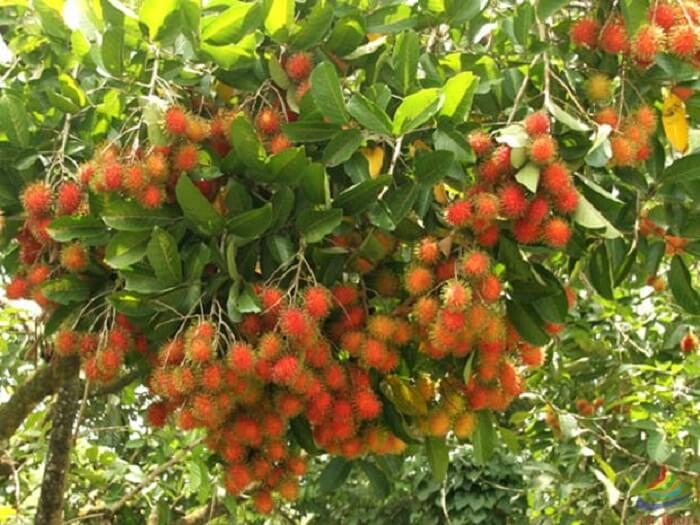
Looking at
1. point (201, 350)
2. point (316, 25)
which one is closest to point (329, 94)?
point (316, 25)

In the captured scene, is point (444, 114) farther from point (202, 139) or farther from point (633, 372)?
point (633, 372)

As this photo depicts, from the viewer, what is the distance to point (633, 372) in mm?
2777

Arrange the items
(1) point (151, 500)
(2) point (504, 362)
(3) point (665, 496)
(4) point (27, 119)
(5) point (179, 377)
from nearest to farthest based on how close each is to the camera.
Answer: (5) point (179, 377) → (2) point (504, 362) → (4) point (27, 119) → (3) point (665, 496) → (1) point (151, 500)

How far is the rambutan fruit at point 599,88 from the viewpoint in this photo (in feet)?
4.68

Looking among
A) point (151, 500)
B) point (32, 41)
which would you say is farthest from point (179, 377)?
point (151, 500)

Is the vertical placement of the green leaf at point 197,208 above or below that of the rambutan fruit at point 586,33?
below

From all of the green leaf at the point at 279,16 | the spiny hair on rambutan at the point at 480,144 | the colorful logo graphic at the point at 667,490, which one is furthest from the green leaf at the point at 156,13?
the colorful logo graphic at the point at 667,490

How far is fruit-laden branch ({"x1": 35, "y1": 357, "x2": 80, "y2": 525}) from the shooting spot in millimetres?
2242

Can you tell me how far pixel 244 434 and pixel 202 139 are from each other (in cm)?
41

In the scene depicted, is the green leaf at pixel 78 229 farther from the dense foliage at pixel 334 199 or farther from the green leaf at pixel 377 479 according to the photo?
the green leaf at pixel 377 479

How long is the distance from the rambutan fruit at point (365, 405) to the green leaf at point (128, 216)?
1.20 feet

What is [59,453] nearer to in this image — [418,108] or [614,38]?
[418,108]

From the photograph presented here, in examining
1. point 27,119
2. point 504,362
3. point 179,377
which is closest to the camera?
point 179,377

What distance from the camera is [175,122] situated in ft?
4.38
